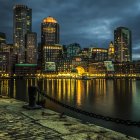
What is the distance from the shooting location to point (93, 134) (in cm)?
1262

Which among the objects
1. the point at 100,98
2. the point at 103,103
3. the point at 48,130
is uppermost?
the point at 48,130

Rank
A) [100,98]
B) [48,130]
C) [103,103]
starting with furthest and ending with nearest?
[100,98]
[103,103]
[48,130]

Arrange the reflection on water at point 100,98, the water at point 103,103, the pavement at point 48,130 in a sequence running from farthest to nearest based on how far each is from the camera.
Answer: the reflection on water at point 100,98, the water at point 103,103, the pavement at point 48,130

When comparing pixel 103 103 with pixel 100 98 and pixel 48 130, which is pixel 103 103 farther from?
pixel 48 130

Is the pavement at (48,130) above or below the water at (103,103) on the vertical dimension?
above

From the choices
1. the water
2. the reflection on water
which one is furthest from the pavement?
the reflection on water

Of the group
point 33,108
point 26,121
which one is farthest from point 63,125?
point 33,108

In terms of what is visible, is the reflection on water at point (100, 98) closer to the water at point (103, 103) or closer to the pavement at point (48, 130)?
the water at point (103, 103)

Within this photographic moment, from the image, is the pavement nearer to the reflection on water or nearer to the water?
the water

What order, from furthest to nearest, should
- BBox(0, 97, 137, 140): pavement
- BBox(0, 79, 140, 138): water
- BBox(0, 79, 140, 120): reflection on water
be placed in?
1. BBox(0, 79, 140, 120): reflection on water
2. BBox(0, 79, 140, 138): water
3. BBox(0, 97, 137, 140): pavement

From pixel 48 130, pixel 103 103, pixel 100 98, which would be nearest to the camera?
pixel 48 130

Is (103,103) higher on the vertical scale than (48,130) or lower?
lower

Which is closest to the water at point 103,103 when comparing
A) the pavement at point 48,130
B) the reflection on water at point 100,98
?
the reflection on water at point 100,98

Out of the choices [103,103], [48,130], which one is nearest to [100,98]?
[103,103]
